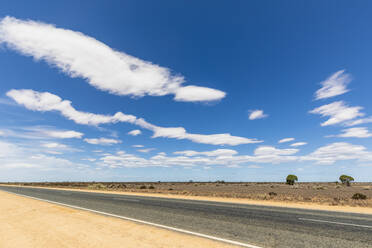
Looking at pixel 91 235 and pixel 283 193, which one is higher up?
pixel 91 235

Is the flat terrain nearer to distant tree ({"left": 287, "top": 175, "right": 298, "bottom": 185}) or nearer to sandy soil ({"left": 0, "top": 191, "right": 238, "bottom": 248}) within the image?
sandy soil ({"left": 0, "top": 191, "right": 238, "bottom": 248})

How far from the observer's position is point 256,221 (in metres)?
8.31

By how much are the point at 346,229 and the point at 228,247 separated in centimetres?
452


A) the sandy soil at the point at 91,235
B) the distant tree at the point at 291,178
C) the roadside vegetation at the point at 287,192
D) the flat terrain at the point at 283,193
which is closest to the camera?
the sandy soil at the point at 91,235

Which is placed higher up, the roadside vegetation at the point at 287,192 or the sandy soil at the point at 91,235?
the sandy soil at the point at 91,235

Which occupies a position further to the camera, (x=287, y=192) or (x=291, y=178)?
(x=291, y=178)

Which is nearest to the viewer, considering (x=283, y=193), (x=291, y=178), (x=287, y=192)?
(x=283, y=193)

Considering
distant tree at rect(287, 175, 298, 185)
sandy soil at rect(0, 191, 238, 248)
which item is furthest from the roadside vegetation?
sandy soil at rect(0, 191, 238, 248)

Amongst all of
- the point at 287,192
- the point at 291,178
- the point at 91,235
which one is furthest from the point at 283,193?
the point at 291,178

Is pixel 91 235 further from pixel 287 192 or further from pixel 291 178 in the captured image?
pixel 291 178

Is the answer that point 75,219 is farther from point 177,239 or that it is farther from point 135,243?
point 177,239

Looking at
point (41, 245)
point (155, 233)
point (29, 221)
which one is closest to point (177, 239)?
point (155, 233)

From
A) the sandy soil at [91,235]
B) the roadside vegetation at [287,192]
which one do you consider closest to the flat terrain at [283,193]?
the roadside vegetation at [287,192]

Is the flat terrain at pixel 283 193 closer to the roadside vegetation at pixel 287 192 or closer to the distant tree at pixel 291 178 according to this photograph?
the roadside vegetation at pixel 287 192
